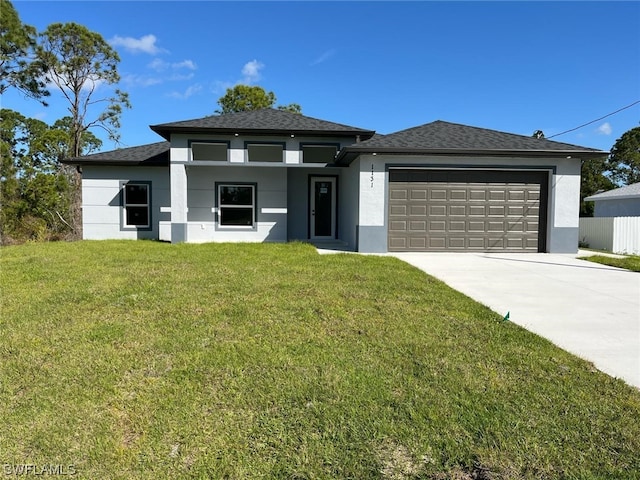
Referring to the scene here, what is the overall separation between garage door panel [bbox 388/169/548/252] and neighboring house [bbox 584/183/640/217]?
1356cm

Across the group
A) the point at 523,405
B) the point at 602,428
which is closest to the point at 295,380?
the point at 523,405

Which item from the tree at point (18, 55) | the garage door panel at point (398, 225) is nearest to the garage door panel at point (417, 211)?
the garage door panel at point (398, 225)

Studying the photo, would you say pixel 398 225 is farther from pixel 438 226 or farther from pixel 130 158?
pixel 130 158

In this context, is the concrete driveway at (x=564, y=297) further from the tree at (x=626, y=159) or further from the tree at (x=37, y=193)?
the tree at (x=626, y=159)

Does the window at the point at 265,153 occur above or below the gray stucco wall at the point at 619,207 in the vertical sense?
above

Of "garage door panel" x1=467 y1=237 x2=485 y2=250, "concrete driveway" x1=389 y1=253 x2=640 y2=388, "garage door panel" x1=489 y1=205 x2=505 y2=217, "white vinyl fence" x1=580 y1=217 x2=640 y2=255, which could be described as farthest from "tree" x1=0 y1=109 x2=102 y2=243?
"white vinyl fence" x1=580 y1=217 x2=640 y2=255

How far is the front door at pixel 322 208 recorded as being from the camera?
48.0ft

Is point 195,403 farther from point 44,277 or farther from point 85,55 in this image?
point 85,55

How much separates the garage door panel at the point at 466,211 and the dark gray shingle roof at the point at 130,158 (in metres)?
8.88

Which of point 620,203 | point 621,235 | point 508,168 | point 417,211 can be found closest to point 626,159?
point 620,203

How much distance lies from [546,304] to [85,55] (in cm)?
2856

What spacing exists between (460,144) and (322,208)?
550 cm

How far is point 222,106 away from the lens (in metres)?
32.5

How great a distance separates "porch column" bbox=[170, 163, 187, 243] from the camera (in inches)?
507
